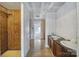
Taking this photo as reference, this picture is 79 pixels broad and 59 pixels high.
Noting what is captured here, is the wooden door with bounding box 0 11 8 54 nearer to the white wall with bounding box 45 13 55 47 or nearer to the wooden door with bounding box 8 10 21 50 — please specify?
the wooden door with bounding box 8 10 21 50

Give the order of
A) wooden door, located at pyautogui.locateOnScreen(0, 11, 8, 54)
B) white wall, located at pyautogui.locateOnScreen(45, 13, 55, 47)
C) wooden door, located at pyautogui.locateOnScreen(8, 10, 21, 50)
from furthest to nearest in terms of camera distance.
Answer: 1. wooden door, located at pyautogui.locateOnScreen(8, 10, 21, 50)
2. wooden door, located at pyautogui.locateOnScreen(0, 11, 8, 54)
3. white wall, located at pyautogui.locateOnScreen(45, 13, 55, 47)

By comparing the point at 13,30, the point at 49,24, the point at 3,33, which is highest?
the point at 49,24

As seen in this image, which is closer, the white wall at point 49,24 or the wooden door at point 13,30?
the white wall at point 49,24

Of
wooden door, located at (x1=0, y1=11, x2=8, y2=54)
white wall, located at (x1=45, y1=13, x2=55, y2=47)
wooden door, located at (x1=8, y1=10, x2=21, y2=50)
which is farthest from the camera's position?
wooden door, located at (x1=8, y1=10, x2=21, y2=50)

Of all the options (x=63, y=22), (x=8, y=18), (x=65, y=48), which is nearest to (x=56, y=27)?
(x=63, y=22)

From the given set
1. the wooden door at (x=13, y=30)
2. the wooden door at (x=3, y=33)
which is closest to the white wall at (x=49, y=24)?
the wooden door at (x=13, y=30)

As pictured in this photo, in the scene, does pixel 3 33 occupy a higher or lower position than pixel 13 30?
lower

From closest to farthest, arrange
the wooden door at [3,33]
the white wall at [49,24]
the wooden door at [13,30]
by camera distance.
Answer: the white wall at [49,24]
the wooden door at [3,33]
the wooden door at [13,30]

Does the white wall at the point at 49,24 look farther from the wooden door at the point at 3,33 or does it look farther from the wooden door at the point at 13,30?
the wooden door at the point at 3,33

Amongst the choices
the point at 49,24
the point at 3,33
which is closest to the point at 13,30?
the point at 3,33

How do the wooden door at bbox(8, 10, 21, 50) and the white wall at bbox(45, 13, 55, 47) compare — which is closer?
the white wall at bbox(45, 13, 55, 47)

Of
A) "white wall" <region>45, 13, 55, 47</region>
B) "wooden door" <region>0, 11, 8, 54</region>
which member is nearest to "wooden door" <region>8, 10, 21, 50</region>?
"wooden door" <region>0, 11, 8, 54</region>

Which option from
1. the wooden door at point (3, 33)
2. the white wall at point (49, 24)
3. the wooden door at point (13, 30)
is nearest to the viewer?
the white wall at point (49, 24)

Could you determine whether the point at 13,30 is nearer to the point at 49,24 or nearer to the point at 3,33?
the point at 3,33
